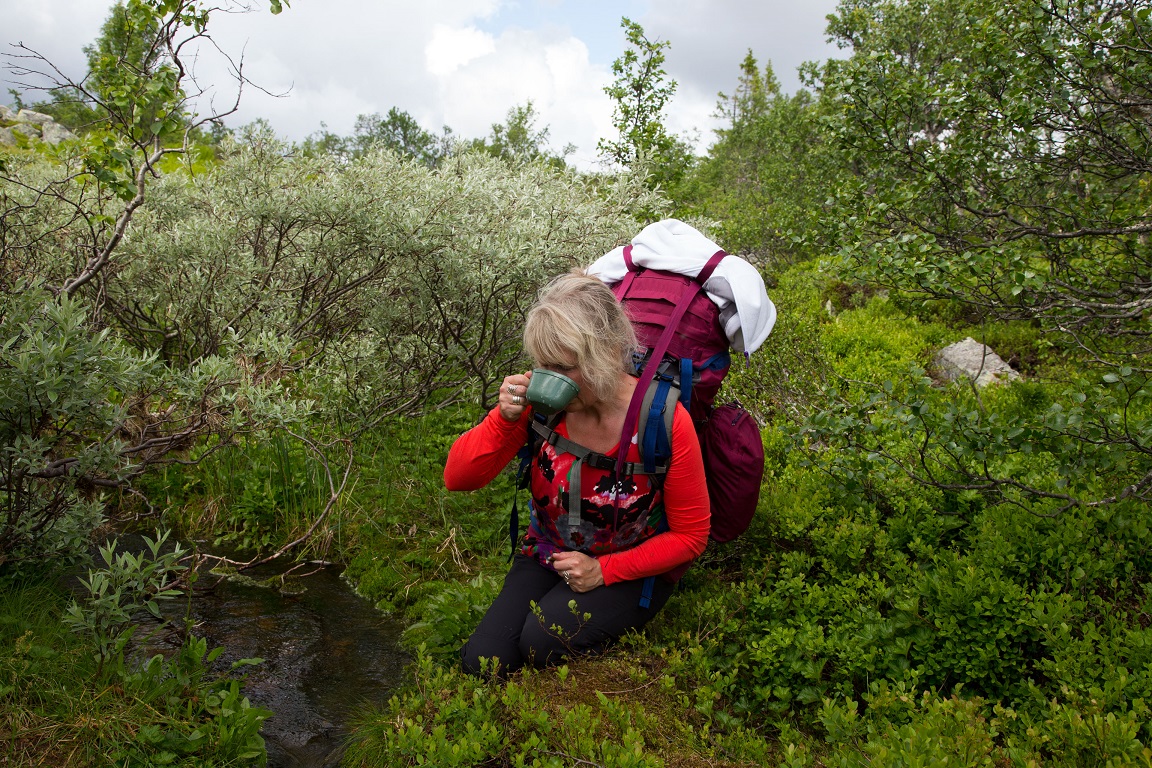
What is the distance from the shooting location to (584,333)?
9.35 feet

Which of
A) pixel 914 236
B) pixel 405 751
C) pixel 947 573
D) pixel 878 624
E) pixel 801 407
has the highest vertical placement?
pixel 914 236

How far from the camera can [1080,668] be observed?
2705 millimetres

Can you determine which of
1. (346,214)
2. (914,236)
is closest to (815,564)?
(914,236)

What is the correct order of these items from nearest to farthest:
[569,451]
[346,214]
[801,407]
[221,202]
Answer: [569,451] → [346,214] → [221,202] → [801,407]

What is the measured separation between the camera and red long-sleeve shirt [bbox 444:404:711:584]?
3.00 m

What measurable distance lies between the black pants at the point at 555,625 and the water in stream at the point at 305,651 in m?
0.86

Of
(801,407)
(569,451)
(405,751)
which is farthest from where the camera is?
(801,407)

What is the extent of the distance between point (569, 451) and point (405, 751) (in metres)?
1.26

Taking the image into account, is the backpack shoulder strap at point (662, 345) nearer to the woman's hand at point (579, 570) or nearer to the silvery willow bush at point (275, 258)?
the woman's hand at point (579, 570)

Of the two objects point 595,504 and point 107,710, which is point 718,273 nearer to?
point 595,504

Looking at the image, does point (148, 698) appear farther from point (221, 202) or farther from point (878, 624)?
point (221, 202)

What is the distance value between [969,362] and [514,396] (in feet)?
23.6

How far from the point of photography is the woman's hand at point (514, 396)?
117 inches

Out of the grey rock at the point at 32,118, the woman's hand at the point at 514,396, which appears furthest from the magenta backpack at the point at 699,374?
the grey rock at the point at 32,118
